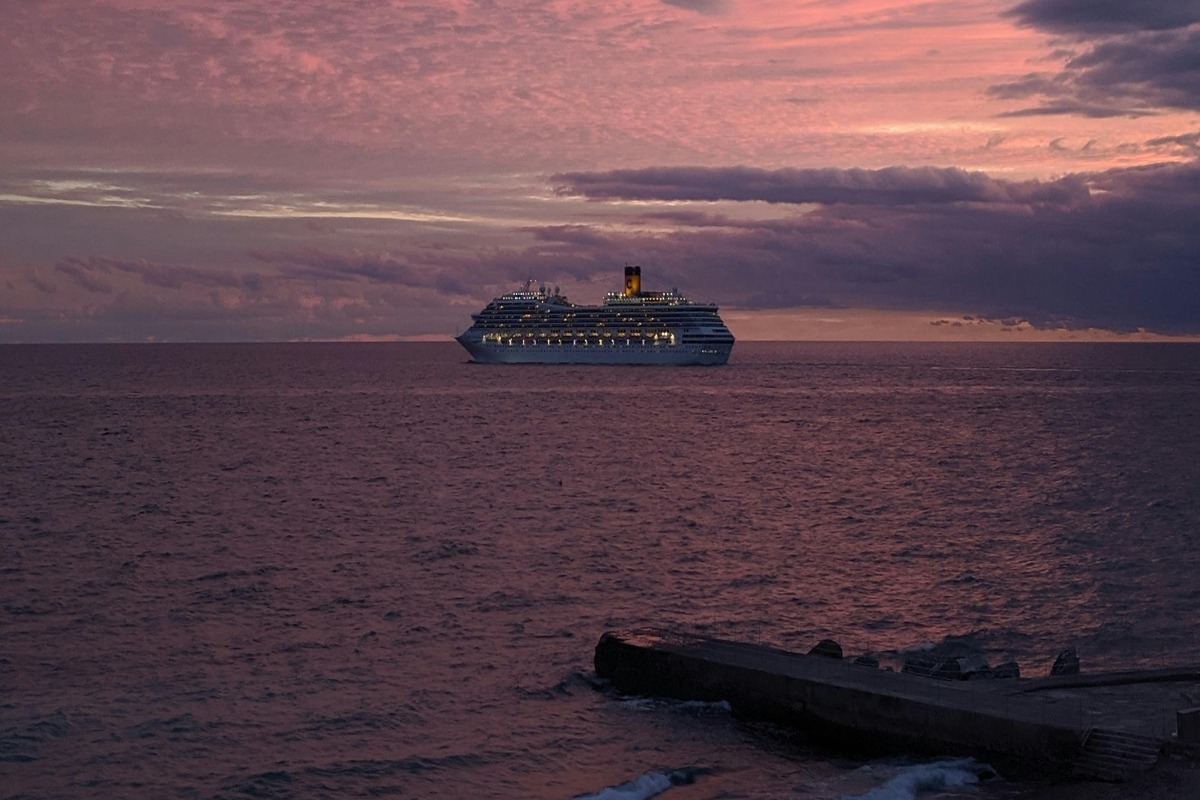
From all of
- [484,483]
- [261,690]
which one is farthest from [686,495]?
[261,690]

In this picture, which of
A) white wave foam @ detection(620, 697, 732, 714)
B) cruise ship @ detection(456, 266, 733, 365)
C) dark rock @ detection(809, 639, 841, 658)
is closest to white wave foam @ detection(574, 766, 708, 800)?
white wave foam @ detection(620, 697, 732, 714)

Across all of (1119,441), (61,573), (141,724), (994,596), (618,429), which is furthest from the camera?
(618,429)

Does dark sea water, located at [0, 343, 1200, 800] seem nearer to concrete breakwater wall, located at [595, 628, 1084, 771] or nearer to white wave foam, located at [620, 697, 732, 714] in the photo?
white wave foam, located at [620, 697, 732, 714]

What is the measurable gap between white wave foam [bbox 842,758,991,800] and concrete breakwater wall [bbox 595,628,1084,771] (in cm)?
35

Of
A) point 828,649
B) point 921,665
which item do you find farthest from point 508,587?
point 921,665

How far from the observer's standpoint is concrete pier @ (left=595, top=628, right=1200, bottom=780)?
16625 mm

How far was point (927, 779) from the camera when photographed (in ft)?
54.9

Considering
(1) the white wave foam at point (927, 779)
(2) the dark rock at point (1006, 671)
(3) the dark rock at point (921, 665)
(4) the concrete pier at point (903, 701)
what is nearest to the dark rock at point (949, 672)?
(3) the dark rock at point (921, 665)

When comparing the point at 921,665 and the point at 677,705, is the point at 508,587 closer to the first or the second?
the point at 677,705

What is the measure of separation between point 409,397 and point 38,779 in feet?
317

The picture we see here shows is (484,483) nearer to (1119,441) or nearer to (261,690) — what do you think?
(261,690)

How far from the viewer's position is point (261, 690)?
21.2 metres

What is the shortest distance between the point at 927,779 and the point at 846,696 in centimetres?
208

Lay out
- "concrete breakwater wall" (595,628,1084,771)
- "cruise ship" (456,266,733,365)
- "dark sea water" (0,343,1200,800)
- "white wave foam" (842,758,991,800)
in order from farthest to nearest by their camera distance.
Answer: "cruise ship" (456,266,733,365) < "dark sea water" (0,343,1200,800) < "concrete breakwater wall" (595,628,1084,771) < "white wave foam" (842,758,991,800)
